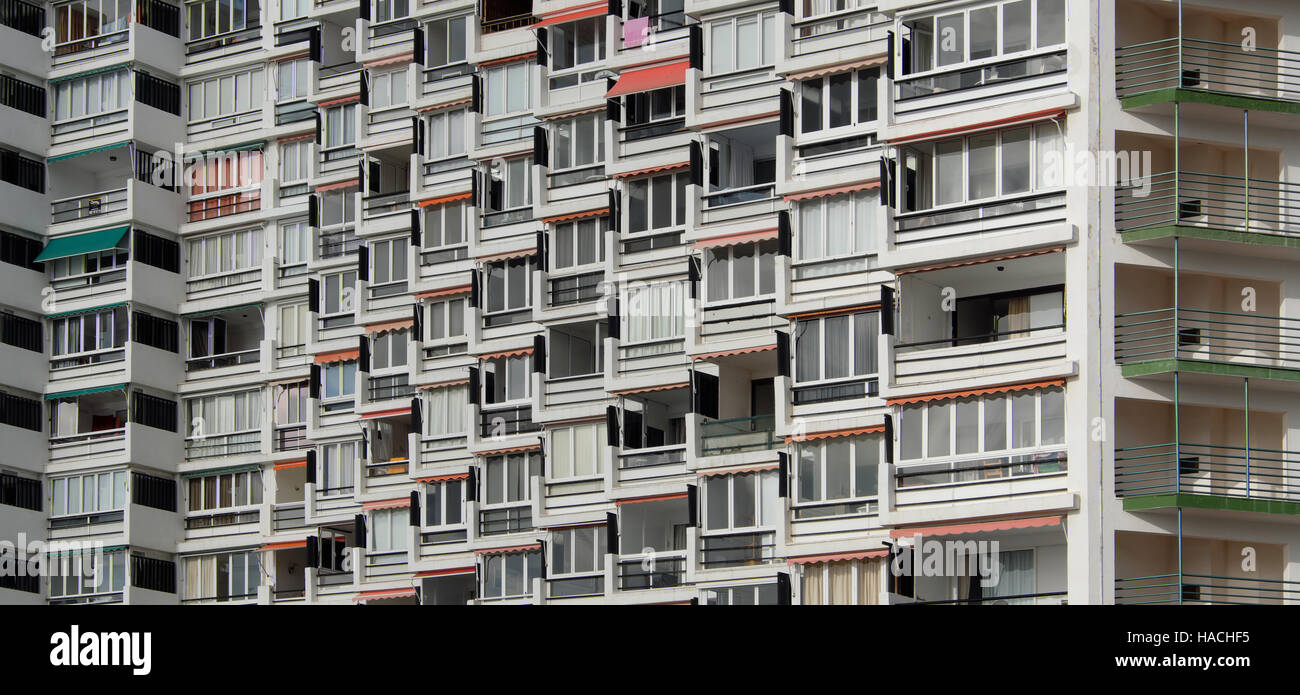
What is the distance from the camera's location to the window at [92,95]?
86500 millimetres

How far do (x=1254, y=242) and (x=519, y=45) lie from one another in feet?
92.3

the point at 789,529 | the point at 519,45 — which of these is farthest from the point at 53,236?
the point at 789,529

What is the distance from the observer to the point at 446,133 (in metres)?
79.7

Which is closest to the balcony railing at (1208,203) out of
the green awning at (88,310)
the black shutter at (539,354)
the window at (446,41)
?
the black shutter at (539,354)

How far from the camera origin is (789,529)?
6303cm

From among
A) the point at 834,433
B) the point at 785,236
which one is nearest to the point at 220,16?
the point at 785,236

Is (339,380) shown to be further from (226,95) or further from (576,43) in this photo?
(576,43)

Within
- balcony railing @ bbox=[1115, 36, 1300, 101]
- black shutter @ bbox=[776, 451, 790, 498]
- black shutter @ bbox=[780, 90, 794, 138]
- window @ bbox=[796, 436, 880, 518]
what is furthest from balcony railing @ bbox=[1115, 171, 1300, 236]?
black shutter @ bbox=[776, 451, 790, 498]

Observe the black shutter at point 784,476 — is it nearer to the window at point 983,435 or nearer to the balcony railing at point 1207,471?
the window at point 983,435

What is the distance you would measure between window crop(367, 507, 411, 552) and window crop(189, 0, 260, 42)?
65.6ft

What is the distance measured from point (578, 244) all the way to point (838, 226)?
12158 millimetres

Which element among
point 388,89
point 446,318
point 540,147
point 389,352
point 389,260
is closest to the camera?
point 540,147

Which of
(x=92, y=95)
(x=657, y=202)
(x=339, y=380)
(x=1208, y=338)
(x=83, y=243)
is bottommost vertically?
(x=1208, y=338)

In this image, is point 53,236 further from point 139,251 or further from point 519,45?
point 519,45
